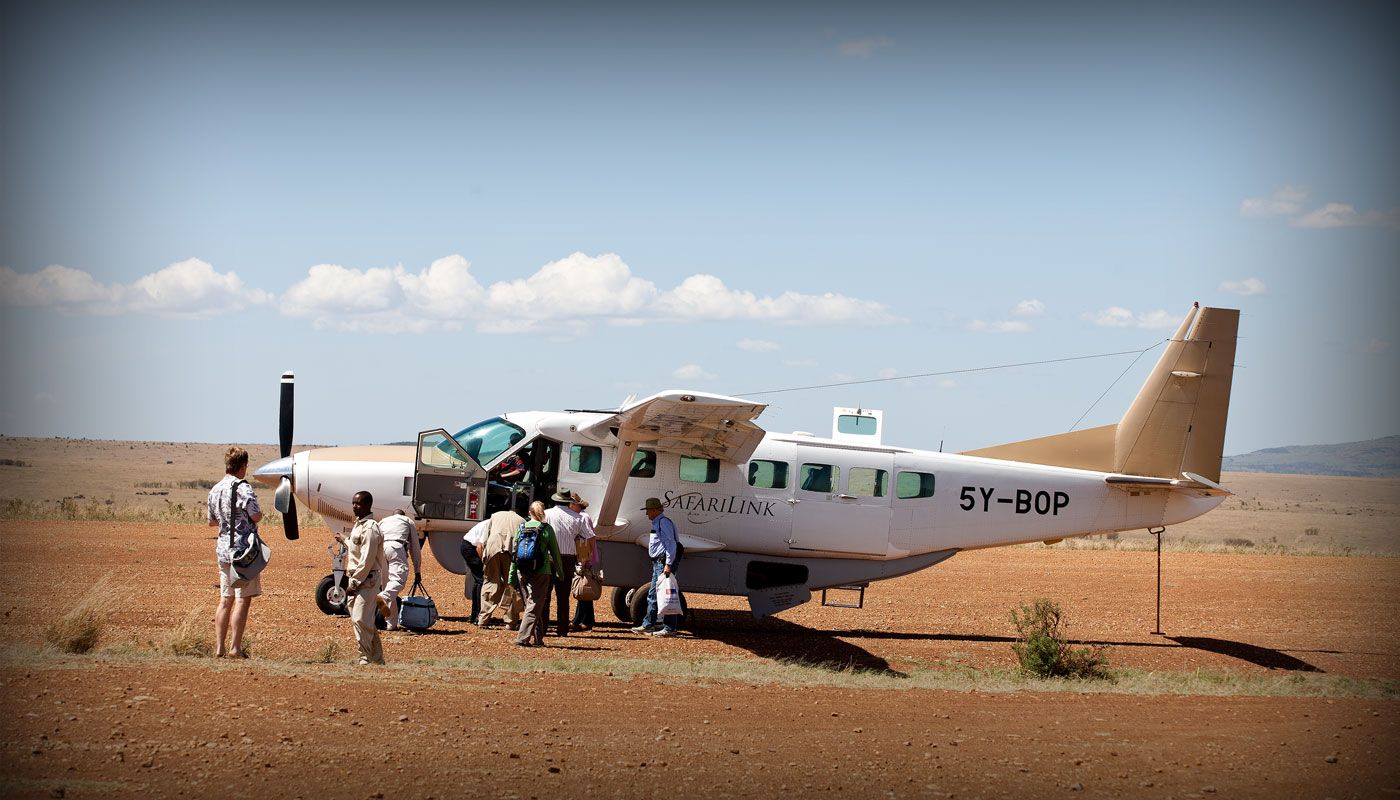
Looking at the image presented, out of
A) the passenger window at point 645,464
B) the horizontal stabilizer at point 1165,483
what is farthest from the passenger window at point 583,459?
the horizontal stabilizer at point 1165,483

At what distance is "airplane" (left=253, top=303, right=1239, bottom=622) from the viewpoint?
16516 millimetres

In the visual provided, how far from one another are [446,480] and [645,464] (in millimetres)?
2584

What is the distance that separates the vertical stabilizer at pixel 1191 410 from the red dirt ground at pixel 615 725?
2632 mm

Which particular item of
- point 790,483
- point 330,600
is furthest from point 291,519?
point 790,483

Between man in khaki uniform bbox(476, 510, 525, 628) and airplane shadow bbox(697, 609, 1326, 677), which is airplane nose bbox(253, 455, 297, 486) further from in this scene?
airplane shadow bbox(697, 609, 1326, 677)

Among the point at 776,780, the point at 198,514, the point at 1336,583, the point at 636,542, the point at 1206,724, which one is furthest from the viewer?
the point at 198,514

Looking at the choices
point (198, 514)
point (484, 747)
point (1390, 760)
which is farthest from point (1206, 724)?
point (198, 514)

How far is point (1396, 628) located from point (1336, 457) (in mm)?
188292

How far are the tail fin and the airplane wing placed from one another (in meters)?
4.07

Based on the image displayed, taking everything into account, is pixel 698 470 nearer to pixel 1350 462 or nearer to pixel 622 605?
pixel 622 605

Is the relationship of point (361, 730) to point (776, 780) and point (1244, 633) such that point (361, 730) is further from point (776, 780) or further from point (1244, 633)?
point (1244, 633)

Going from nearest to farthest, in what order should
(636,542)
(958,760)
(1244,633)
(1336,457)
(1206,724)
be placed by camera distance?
(958,760)
(1206,724)
(636,542)
(1244,633)
(1336,457)

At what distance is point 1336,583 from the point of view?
86.1ft

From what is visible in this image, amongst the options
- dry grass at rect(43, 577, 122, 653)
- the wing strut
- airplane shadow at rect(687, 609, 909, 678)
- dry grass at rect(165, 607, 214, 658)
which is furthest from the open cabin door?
dry grass at rect(43, 577, 122, 653)
